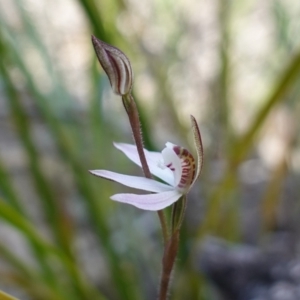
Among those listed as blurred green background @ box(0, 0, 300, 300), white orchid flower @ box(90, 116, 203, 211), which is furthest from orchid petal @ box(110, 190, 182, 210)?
blurred green background @ box(0, 0, 300, 300)

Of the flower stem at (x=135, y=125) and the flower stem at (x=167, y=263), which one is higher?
the flower stem at (x=135, y=125)

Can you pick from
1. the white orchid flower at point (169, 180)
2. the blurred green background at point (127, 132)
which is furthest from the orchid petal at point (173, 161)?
the blurred green background at point (127, 132)

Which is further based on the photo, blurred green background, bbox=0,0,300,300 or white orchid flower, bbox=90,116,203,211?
blurred green background, bbox=0,0,300,300

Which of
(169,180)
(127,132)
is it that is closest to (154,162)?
(169,180)

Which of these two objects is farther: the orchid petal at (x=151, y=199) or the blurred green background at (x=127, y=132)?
the blurred green background at (x=127, y=132)

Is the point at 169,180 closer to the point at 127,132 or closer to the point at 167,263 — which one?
the point at 167,263

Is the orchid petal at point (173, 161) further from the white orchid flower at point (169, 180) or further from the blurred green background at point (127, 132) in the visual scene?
the blurred green background at point (127, 132)

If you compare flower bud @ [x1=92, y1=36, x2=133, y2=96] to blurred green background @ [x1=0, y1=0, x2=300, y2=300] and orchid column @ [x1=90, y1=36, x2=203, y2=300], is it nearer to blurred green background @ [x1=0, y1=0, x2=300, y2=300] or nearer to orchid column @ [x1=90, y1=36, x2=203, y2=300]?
orchid column @ [x1=90, y1=36, x2=203, y2=300]
